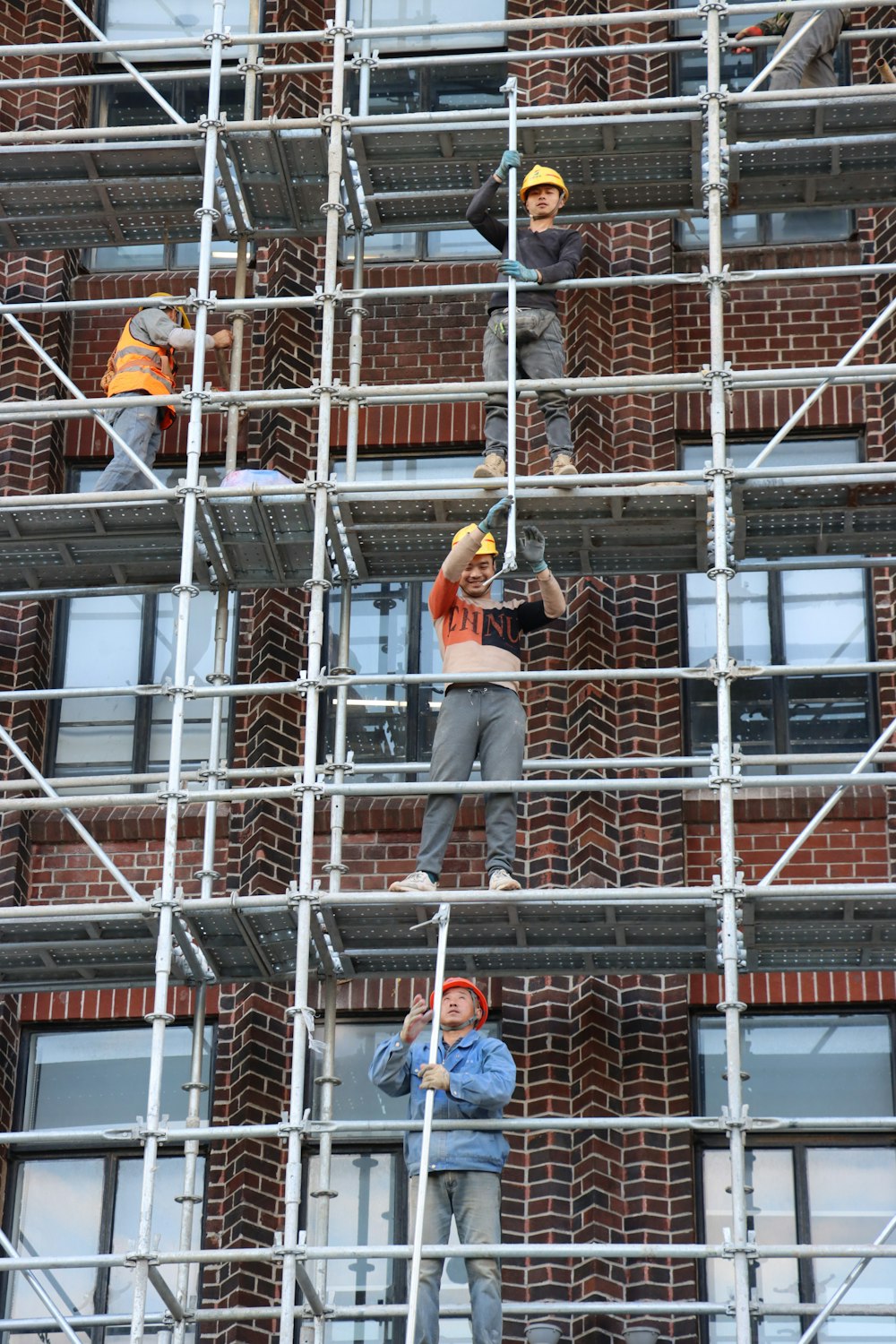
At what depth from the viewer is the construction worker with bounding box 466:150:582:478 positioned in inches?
681

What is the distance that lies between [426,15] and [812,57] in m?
3.78

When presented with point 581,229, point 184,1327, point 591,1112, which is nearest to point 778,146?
point 581,229

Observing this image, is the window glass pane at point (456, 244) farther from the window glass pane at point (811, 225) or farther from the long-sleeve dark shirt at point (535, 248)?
the long-sleeve dark shirt at point (535, 248)

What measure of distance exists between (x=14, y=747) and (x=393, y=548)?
275 centimetres

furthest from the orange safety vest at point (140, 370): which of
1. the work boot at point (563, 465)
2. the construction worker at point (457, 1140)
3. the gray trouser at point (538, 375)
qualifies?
the construction worker at point (457, 1140)

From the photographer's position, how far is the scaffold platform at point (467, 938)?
15773 millimetres

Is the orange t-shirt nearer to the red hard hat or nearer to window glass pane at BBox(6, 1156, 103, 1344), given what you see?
the red hard hat

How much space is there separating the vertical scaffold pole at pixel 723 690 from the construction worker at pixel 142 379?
347 centimetres

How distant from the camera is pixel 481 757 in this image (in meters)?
16.1

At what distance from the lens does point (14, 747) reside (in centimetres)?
1669

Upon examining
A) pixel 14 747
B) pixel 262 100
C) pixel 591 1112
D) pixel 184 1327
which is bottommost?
pixel 184 1327

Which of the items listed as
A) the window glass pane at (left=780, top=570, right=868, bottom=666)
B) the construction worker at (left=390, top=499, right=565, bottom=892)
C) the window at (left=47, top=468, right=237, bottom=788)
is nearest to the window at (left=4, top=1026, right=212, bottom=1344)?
the window at (left=47, top=468, right=237, bottom=788)

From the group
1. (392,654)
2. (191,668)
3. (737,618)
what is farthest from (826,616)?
(191,668)

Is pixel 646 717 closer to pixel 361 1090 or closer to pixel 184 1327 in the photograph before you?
pixel 361 1090
